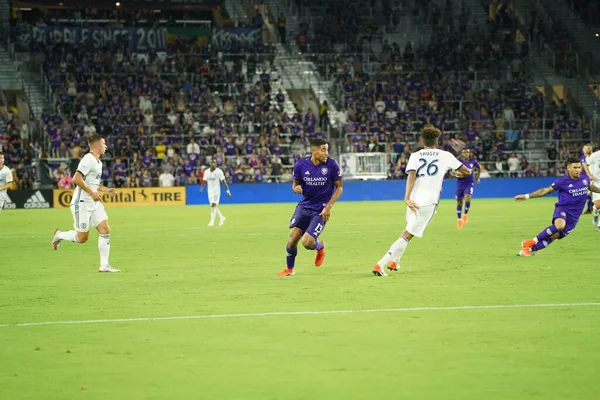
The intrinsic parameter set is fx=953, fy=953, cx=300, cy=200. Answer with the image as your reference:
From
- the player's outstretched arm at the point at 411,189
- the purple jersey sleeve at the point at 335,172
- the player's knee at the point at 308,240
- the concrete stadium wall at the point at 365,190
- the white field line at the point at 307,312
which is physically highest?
the purple jersey sleeve at the point at 335,172

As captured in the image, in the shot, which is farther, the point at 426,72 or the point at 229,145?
the point at 426,72

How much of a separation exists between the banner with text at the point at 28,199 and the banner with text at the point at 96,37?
10.3 meters

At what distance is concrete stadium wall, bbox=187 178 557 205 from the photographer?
48125mm

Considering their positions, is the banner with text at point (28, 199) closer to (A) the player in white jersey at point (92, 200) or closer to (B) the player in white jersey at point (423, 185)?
(A) the player in white jersey at point (92, 200)

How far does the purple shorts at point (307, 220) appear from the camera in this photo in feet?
50.0

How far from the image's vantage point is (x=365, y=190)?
49188 mm

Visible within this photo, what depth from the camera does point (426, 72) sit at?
55562mm

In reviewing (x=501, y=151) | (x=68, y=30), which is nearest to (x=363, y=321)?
(x=501, y=151)

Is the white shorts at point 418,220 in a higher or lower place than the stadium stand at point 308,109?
lower

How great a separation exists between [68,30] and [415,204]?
41703 millimetres

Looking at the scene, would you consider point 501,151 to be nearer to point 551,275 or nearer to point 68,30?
point 68,30

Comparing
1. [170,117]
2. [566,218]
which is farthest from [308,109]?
[566,218]

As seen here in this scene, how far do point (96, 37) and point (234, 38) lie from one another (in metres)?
7.89

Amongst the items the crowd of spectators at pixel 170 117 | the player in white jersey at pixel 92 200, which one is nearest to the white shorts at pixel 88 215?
the player in white jersey at pixel 92 200
